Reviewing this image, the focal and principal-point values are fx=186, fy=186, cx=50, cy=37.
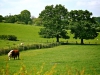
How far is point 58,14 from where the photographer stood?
243 feet

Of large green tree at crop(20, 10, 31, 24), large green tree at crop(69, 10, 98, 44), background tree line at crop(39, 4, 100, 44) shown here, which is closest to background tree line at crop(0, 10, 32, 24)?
large green tree at crop(20, 10, 31, 24)

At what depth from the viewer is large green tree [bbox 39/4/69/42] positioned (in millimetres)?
70875

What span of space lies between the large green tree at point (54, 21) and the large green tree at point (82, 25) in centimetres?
357

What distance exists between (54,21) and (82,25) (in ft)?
36.3

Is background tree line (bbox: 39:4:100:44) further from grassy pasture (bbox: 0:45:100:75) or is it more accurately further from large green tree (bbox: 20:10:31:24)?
large green tree (bbox: 20:10:31:24)

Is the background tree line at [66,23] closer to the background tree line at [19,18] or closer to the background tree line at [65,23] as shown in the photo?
the background tree line at [65,23]

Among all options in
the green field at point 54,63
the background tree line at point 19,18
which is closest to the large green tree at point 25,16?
the background tree line at point 19,18

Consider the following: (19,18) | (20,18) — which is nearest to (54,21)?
(19,18)

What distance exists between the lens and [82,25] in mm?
72750

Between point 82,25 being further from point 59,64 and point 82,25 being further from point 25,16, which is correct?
point 25,16

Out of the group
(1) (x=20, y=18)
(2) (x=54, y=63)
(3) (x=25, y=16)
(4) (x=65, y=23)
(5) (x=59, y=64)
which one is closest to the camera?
(5) (x=59, y=64)

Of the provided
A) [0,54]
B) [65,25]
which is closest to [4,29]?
[65,25]

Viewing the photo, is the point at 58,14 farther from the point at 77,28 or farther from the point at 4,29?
the point at 4,29

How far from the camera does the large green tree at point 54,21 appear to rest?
70875 millimetres
